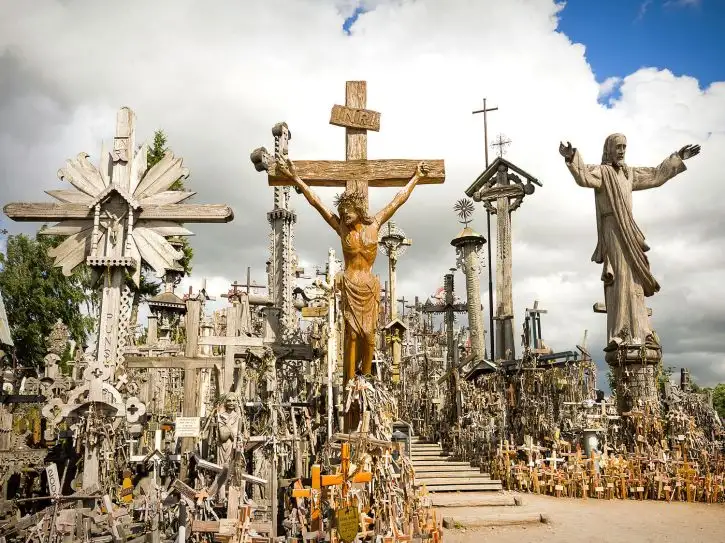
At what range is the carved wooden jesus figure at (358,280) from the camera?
609cm

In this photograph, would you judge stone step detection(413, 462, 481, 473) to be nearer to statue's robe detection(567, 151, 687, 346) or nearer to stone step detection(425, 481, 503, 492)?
stone step detection(425, 481, 503, 492)

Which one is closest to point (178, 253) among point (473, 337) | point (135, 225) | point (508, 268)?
point (135, 225)

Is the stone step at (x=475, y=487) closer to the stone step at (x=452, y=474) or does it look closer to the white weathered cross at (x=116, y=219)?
the stone step at (x=452, y=474)

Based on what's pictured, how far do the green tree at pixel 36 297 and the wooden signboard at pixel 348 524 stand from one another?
25291mm

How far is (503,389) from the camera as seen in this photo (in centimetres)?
1731

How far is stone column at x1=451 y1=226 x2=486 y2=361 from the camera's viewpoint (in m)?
25.4

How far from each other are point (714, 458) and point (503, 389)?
5.91 metres

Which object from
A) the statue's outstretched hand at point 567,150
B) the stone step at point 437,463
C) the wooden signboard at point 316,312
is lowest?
the stone step at point 437,463

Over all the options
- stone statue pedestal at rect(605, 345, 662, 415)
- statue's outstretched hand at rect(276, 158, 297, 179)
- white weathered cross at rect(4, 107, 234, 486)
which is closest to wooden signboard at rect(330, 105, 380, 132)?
statue's outstretched hand at rect(276, 158, 297, 179)

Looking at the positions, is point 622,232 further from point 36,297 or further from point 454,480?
point 36,297

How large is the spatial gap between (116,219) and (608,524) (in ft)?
29.1

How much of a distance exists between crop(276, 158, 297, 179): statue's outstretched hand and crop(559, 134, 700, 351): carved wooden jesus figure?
10.0 m

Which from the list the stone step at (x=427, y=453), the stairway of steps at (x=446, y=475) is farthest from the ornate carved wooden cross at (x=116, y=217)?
the stone step at (x=427, y=453)

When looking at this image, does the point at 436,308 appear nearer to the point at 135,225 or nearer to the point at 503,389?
the point at 503,389
